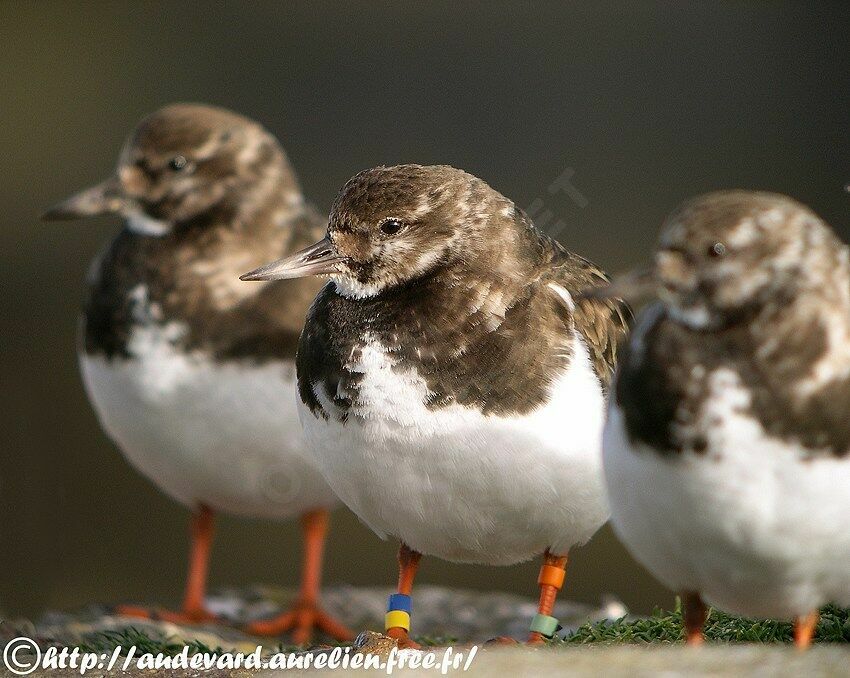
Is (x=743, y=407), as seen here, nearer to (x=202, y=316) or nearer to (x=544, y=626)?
(x=544, y=626)

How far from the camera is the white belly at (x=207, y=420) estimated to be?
20.7 ft

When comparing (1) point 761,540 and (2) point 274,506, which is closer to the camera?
(1) point 761,540

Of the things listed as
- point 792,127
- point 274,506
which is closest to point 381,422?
point 274,506

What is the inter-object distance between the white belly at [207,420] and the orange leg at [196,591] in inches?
26.4

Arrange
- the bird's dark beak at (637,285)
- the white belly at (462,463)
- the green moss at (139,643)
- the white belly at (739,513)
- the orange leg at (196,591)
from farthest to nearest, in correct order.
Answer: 1. the orange leg at (196,591)
2. the green moss at (139,643)
3. the white belly at (462,463)
4. the bird's dark beak at (637,285)
5. the white belly at (739,513)

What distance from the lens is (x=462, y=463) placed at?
182 inches

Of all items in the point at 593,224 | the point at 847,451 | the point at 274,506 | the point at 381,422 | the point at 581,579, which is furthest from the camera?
the point at 593,224

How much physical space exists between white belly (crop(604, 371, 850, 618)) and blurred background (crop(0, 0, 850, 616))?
27.4 ft

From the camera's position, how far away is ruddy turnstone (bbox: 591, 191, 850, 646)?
3.60 meters

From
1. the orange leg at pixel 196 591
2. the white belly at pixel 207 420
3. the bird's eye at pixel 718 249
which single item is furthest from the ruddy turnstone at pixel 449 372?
the orange leg at pixel 196 591

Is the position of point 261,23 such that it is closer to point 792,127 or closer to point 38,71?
point 38,71

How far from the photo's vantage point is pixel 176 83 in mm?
16578

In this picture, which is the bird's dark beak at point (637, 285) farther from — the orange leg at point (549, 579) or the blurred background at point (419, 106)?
the blurred background at point (419, 106)

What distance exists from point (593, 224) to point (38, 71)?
23.5 feet
